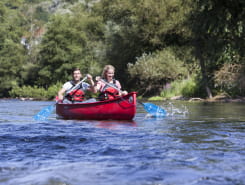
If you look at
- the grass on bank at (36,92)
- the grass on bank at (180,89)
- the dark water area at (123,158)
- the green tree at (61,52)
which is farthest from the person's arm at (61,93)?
the green tree at (61,52)

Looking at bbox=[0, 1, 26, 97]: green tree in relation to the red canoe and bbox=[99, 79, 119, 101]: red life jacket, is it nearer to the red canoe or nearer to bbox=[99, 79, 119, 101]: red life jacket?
the red canoe

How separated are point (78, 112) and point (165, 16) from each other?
19.2m

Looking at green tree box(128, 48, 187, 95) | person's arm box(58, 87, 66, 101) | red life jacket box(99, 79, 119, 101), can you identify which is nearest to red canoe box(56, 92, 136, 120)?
person's arm box(58, 87, 66, 101)

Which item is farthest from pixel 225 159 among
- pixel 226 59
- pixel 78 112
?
pixel 226 59

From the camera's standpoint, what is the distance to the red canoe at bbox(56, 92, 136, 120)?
30.6ft

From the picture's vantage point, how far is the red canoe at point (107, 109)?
934 cm

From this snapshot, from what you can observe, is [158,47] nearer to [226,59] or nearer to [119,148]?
[226,59]

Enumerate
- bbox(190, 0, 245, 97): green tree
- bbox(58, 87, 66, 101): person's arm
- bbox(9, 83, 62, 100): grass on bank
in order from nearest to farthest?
bbox(58, 87, 66, 101): person's arm
bbox(190, 0, 245, 97): green tree
bbox(9, 83, 62, 100): grass on bank

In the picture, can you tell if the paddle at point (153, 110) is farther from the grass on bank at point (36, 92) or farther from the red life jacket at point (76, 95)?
the grass on bank at point (36, 92)

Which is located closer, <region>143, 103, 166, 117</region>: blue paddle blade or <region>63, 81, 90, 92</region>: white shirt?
<region>63, 81, 90, 92</region>: white shirt

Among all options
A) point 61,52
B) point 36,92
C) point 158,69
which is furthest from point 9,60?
point 158,69

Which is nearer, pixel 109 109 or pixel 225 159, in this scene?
pixel 225 159

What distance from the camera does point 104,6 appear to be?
131ft

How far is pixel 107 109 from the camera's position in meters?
9.58
